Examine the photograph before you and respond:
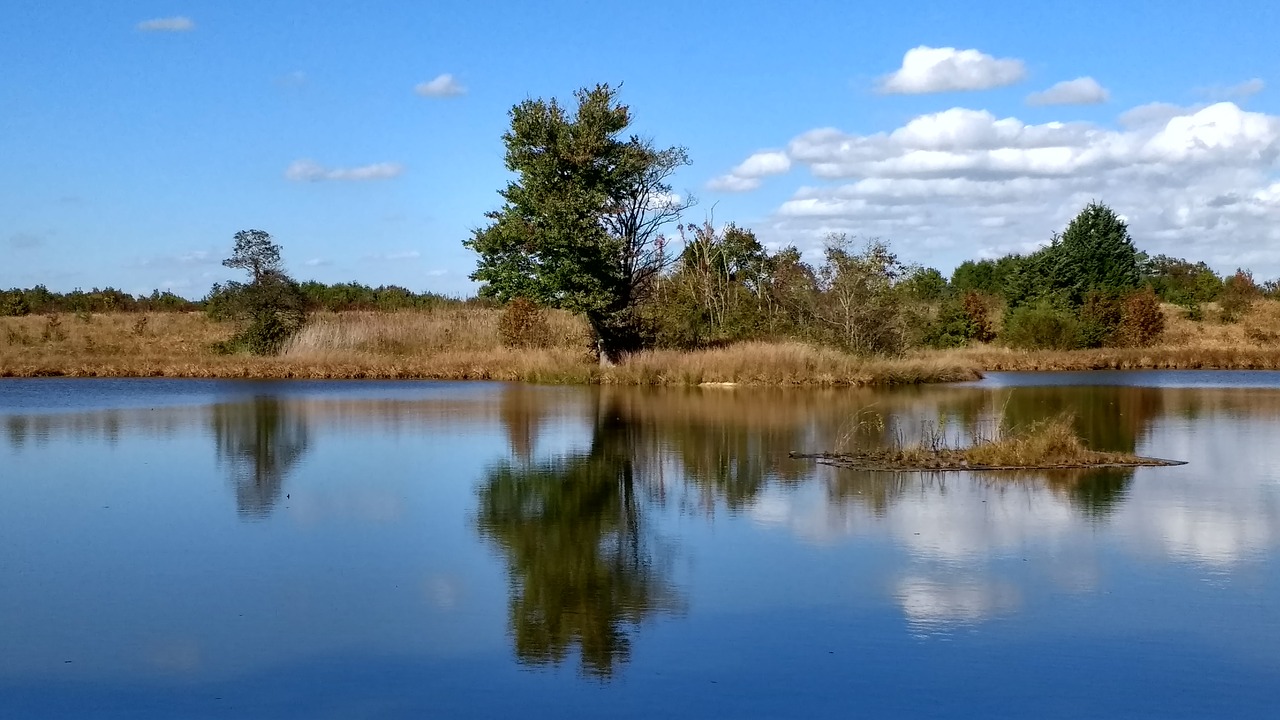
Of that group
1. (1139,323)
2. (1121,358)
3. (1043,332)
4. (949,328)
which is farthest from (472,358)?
(1139,323)

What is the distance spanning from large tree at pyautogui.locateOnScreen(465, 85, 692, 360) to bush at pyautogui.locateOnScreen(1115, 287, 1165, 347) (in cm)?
2579

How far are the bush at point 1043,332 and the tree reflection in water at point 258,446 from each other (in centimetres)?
3135

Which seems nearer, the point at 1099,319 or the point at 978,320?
the point at 1099,319

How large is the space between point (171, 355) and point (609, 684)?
3927cm

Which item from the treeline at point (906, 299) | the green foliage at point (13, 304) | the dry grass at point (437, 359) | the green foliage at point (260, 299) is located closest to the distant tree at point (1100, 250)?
the treeline at point (906, 299)

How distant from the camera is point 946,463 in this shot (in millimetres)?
15516

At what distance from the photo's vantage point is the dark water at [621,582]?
22.1 ft

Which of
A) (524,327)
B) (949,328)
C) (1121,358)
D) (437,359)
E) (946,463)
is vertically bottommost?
(946,463)

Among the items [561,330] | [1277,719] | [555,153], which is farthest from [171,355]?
[1277,719]

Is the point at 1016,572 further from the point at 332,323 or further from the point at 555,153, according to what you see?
the point at 332,323

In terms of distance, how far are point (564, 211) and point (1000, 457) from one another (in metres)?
20.1

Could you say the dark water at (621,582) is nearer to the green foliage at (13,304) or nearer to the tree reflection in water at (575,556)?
the tree reflection in water at (575,556)

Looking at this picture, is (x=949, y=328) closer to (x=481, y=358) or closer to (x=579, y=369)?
(x=579, y=369)

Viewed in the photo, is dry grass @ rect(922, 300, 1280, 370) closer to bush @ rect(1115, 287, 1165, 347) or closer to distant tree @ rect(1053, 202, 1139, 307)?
bush @ rect(1115, 287, 1165, 347)
